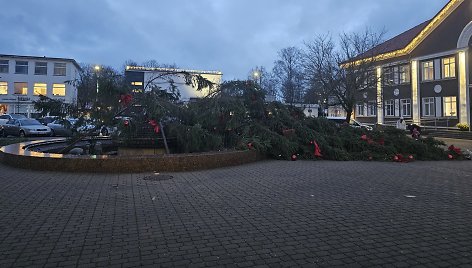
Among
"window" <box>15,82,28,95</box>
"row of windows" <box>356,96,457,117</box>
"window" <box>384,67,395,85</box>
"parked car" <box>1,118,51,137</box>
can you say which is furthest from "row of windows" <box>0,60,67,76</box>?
"window" <box>384,67,395,85</box>

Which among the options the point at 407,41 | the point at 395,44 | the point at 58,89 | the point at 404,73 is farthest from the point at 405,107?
the point at 58,89

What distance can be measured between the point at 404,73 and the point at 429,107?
561cm

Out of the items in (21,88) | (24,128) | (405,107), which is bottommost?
(24,128)

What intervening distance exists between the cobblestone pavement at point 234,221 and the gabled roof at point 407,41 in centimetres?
2833

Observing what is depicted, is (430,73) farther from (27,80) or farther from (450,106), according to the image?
(27,80)

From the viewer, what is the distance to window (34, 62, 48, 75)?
66625mm

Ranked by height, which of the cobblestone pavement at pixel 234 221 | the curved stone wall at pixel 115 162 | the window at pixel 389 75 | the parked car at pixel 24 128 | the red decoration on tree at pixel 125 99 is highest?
the window at pixel 389 75

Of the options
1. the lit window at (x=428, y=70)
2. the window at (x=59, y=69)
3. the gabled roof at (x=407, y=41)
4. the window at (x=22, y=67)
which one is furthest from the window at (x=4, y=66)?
the lit window at (x=428, y=70)

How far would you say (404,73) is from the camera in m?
43.8

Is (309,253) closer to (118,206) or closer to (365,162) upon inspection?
(118,206)

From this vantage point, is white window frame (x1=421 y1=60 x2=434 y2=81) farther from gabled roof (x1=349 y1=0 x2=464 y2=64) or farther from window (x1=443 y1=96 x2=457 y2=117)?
window (x1=443 y1=96 x2=457 y2=117)

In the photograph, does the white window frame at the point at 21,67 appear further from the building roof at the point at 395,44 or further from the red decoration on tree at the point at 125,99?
the red decoration on tree at the point at 125,99

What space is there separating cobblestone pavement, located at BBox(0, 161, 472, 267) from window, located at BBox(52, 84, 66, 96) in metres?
64.2

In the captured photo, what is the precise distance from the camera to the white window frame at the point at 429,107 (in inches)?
1570
